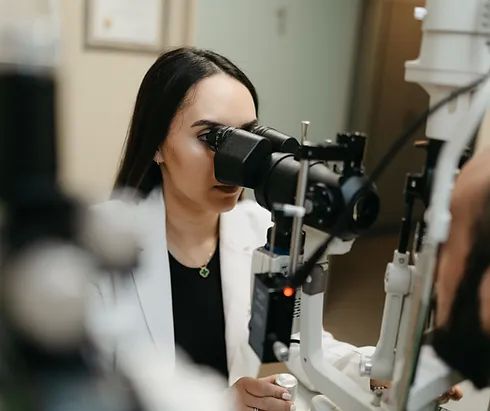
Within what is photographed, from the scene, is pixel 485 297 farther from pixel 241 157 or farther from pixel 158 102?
pixel 158 102

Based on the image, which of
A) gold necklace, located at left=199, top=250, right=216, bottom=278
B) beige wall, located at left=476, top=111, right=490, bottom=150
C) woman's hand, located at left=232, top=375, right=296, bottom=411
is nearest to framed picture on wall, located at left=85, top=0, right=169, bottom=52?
gold necklace, located at left=199, top=250, right=216, bottom=278

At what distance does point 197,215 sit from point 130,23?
1057mm

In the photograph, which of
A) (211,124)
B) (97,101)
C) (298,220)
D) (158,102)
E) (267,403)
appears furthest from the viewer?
(97,101)

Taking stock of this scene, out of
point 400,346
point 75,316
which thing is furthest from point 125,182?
point 75,316

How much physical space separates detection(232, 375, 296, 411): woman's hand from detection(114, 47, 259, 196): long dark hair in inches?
17.2

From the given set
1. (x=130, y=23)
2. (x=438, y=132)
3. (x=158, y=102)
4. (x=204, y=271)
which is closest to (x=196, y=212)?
(x=204, y=271)

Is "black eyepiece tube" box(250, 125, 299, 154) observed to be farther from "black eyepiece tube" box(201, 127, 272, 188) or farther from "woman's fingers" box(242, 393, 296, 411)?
"woman's fingers" box(242, 393, 296, 411)

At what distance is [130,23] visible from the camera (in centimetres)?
204

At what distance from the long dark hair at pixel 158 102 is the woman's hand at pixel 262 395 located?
0.44 metres

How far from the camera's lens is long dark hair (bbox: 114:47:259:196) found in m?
1.11

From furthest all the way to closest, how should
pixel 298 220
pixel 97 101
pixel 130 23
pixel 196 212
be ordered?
1. pixel 130 23
2. pixel 97 101
3. pixel 196 212
4. pixel 298 220

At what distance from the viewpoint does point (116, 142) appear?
1.69 metres

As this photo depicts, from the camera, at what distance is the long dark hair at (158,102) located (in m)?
1.11

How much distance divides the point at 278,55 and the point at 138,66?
0.61m
